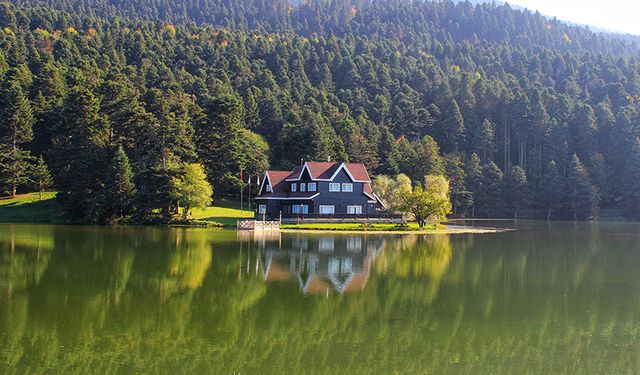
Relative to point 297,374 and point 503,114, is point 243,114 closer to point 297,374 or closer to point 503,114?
point 503,114

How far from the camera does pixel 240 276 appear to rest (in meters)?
25.6

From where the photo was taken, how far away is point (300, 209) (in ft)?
226

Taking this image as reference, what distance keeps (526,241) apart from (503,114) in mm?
80308

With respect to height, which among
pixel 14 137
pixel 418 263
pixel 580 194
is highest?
pixel 14 137

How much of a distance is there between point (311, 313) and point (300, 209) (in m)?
50.4

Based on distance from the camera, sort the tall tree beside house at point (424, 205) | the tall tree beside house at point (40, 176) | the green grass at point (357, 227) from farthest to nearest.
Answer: the tall tree beside house at point (40, 176) → the tall tree beside house at point (424, 205) → the green grass at point (357, 227)

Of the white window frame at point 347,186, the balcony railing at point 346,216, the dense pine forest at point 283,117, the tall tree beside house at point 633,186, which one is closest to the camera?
the balcony railing at point 346,216

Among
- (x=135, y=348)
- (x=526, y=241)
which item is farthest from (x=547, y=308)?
(x=526, y=241)

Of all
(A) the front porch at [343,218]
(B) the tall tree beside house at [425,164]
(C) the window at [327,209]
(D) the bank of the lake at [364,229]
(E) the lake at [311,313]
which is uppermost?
(B) the tall tree beside house at [425,164]

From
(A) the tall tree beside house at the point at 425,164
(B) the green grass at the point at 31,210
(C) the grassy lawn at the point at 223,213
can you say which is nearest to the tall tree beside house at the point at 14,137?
(B) the green grass at the point at 31,210

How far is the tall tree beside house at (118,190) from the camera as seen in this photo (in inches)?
2502

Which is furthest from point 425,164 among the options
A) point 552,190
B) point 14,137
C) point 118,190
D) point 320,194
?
point 14,137

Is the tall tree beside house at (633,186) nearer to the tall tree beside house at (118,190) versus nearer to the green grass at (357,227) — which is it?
the green grass at (357,227)

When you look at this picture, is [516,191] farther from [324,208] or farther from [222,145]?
[222,145]
